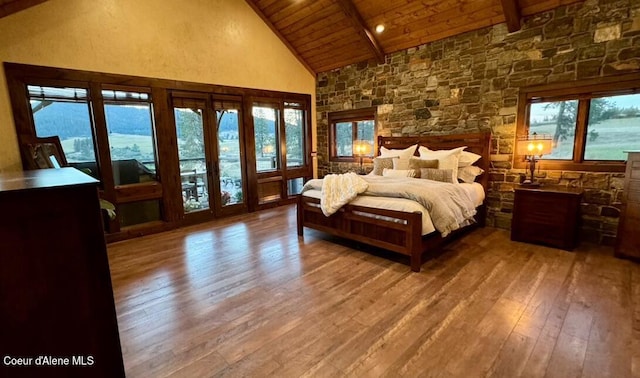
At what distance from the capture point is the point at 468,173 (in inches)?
171

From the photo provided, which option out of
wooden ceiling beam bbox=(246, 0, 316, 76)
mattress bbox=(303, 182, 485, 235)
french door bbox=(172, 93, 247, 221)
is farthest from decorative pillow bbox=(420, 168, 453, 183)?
wooden ceiling beam bbox=(246, 0, 316, 76)

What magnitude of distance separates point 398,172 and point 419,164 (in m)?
0.34

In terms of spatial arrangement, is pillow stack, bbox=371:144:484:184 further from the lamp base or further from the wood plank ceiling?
the wood plank ceiling

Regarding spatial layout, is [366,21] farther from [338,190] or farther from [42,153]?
[42,153]

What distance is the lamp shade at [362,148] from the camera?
5828 millimetres

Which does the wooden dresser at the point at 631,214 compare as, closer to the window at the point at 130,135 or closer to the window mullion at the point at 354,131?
the window mullion at the point at 354,131

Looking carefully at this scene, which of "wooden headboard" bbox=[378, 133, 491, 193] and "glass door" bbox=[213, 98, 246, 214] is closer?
"wooden headboard" bbox=[378, 133, 491, 193]

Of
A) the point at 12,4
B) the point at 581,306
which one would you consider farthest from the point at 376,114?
the point at 12,4

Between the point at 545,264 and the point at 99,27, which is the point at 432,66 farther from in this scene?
the point at 99,27

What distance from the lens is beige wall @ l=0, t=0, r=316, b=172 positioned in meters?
3.39

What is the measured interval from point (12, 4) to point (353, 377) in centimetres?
495

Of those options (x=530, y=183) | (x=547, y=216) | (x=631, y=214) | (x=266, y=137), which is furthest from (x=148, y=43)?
(x=631, y=214)

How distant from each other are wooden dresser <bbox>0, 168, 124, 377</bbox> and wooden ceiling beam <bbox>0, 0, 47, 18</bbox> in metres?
3.29

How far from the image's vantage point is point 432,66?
16.2 ft
